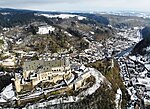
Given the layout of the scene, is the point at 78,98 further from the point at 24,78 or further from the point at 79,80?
the point at 24,78

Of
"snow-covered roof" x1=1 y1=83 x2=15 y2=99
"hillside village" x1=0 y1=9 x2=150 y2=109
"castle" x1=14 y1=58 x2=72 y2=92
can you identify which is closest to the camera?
"hillside village" x1=0 y1=9 x2=150 y2=109

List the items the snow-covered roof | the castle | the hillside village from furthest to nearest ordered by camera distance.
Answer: the castle, the snow-covered roof, the hillside village

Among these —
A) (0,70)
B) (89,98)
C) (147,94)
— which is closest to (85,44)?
(0,70)

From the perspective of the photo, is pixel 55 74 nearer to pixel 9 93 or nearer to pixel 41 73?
pixel 41 73

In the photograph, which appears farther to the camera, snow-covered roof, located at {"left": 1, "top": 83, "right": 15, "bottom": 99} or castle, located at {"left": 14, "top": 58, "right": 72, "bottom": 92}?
castle, located at {"left": 14, "top": 58, "right": 72, "bottom": 92}

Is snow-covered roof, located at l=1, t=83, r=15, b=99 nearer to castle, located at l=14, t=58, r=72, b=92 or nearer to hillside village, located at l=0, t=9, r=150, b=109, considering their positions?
hillside village, located at l=0, t=9, r=150, b=109

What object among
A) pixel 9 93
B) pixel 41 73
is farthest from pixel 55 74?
pixel 9 93

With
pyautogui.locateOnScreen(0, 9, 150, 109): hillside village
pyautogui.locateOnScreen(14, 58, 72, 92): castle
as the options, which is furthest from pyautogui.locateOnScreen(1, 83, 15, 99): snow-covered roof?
pyautogui.locateOnScreen(14, 58, 72, 92): castle

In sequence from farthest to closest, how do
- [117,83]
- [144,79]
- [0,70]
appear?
[0,70], [144,79], [117,83]

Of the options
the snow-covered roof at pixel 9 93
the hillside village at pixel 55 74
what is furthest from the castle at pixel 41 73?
the snow-covered roof at pixel 9 93
